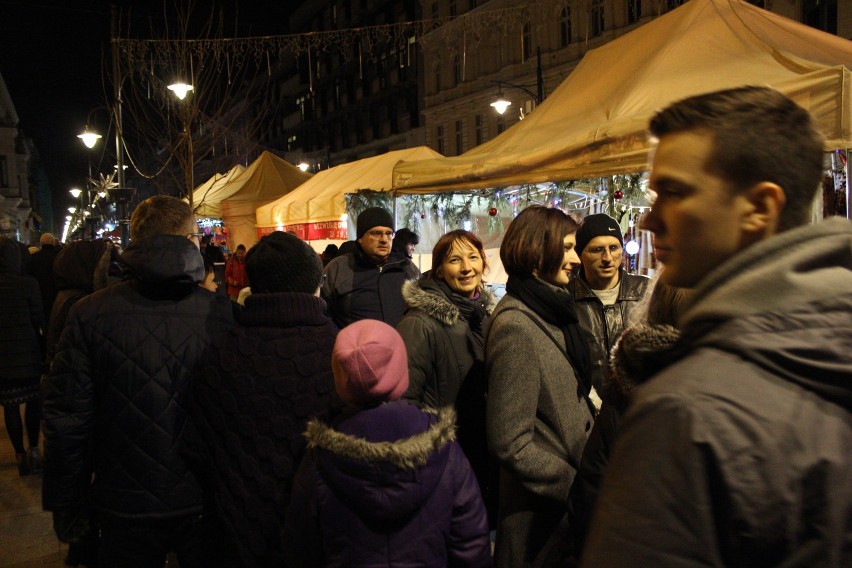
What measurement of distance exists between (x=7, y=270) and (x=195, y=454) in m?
4.16

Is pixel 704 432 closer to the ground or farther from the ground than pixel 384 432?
farther from the ground

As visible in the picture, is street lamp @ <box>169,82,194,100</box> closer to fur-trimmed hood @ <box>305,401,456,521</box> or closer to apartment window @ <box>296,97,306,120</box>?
fur-trimmed hood @ <box>305,401,456,521</box>

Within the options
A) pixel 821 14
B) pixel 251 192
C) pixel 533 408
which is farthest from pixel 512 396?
pixel 821 14

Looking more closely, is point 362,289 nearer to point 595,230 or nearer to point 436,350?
point 595,230

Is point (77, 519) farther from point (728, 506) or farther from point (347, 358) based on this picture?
point (728, 506)

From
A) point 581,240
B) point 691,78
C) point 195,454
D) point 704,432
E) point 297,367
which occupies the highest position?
point 691,78

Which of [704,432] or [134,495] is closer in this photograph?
[704,432]

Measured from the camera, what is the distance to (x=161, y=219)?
2.89 metres

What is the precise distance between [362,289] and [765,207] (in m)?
4.38

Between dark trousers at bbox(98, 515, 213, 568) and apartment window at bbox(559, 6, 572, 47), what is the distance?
3127 cm

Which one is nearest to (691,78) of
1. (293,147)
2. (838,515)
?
(838,515)

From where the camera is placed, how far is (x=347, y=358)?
6.32 feet

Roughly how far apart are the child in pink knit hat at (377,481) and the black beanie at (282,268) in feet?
1.55

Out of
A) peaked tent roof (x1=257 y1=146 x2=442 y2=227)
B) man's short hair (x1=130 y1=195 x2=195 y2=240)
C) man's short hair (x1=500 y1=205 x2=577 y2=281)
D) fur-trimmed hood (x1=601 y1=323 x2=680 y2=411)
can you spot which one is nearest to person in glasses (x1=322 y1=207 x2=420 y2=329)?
man's short hair (x1=130 y1=195 x2=195 y2=240)
